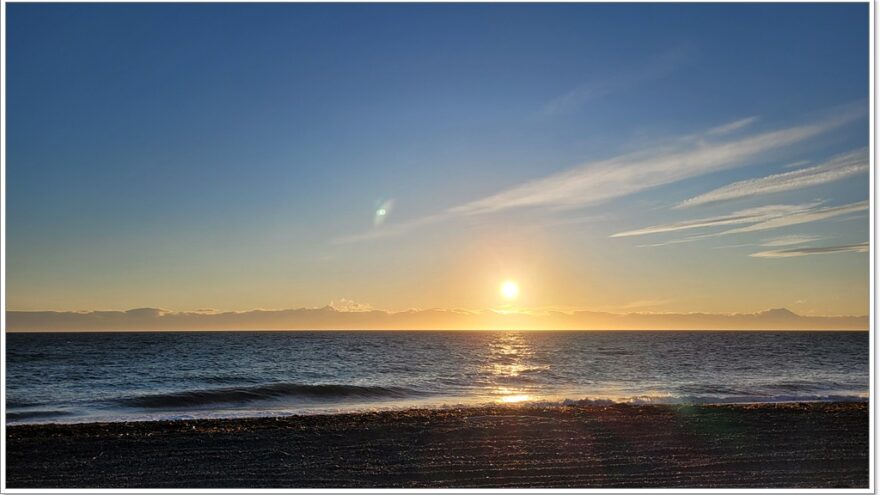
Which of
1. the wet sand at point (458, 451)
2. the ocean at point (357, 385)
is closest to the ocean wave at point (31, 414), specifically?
the ocean at point (357, 385)

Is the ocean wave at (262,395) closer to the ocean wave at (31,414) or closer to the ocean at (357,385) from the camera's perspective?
the ocean at (357,385)

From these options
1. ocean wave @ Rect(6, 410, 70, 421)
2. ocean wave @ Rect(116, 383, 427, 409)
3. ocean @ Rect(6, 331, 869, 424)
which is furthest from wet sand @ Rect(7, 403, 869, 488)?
ocean wave @ Rect(116, 383, 427, 409)

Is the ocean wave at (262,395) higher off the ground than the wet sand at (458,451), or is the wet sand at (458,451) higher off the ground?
the wet sand at (458,451)

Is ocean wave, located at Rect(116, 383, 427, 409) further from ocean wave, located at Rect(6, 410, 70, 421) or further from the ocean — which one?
ocean wave, located at Rect(6, 410, 70, 421)

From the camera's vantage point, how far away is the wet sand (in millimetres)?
11344

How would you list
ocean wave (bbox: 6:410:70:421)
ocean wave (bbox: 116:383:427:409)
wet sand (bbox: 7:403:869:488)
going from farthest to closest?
ocean wave (bbox: 116:383:427:409) < ocean wave (bbox: 6:410:70:421) < wet sand (bbox: 7:403:869:488)

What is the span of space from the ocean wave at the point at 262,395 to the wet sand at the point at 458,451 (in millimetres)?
8502

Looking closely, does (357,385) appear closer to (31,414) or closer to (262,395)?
(262,395)

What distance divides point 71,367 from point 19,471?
3980cm

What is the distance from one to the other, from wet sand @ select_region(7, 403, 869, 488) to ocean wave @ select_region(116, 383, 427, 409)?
8.50 meters

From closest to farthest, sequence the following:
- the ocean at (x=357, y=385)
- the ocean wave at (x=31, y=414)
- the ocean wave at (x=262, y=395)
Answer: the ocean wave at (x=31, y=414) → the ocean at (x=357, y=385) → the ocean wave at (x=262, y=395)

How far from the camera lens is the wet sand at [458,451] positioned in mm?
11344

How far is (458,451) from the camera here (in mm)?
13609

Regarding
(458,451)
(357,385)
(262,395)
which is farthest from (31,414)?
(458,451)
